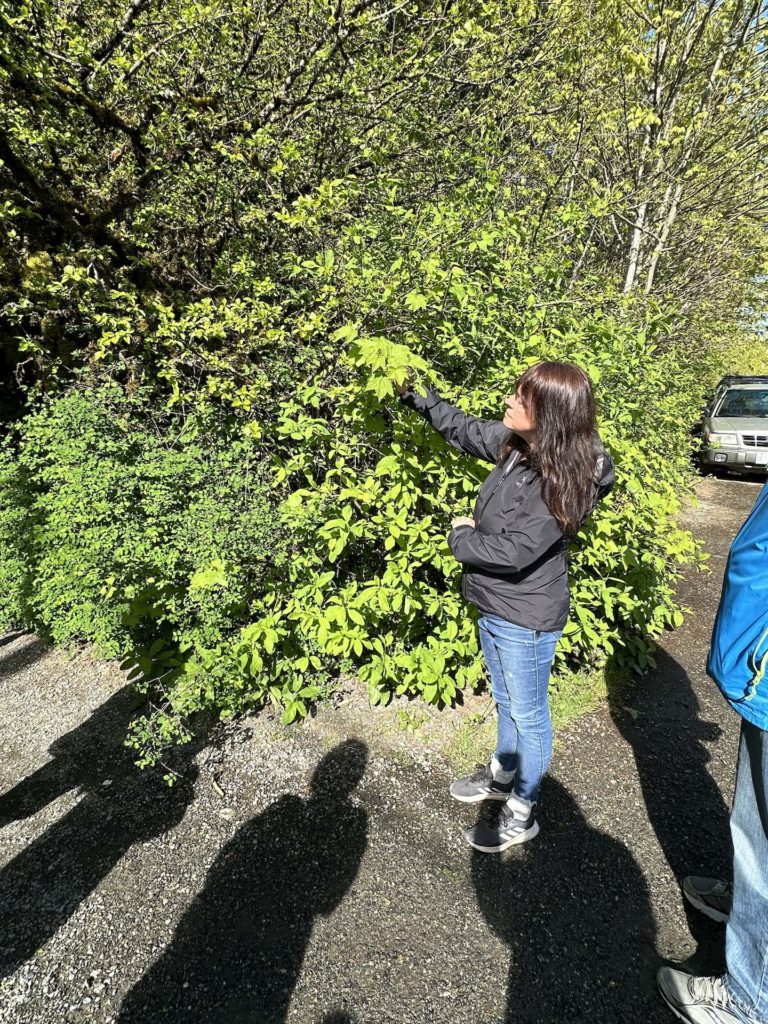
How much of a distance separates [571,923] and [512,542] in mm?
1606

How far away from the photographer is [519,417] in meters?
1.80

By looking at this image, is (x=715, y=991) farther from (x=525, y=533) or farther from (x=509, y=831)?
→ (x=525, y=533)

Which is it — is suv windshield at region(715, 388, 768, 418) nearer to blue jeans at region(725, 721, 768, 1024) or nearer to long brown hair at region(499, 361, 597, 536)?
long brown hair at region(499, 361, 597, 536)

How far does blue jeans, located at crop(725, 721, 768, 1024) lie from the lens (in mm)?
1445

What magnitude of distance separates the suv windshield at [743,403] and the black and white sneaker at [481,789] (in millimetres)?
9943

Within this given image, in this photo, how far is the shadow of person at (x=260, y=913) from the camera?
181cm

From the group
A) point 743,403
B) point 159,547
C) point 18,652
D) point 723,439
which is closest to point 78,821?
point 159,547

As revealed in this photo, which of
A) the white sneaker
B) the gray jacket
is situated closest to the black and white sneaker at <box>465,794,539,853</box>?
the white sneaker

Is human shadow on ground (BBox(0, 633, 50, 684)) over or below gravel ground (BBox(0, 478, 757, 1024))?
over

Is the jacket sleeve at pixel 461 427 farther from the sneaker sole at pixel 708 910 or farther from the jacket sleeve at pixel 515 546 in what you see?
the sneaker sole at pixel 708 910

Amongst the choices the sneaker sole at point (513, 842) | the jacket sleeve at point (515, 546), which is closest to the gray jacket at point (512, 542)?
the jacket sleeve at point (515, 546)

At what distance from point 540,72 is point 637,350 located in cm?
378

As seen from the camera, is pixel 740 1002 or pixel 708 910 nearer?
pixel 740 1002

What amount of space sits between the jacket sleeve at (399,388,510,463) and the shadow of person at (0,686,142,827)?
8.83 ft
